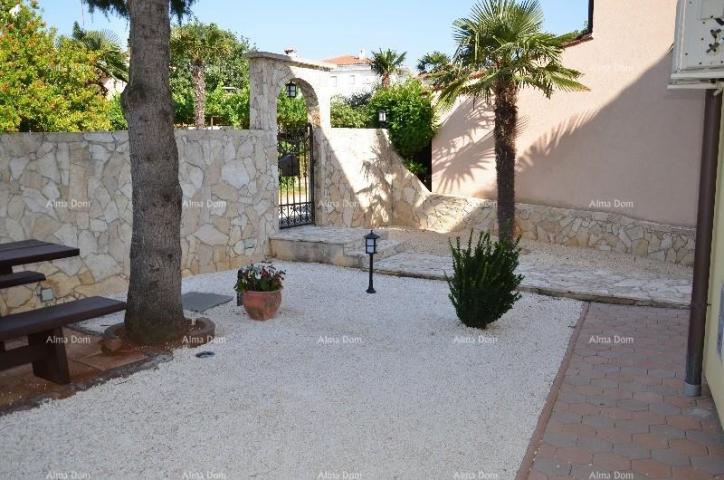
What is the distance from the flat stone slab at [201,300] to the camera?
704 centimetres

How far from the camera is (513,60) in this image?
31.5ft

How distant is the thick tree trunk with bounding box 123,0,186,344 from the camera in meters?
5.25

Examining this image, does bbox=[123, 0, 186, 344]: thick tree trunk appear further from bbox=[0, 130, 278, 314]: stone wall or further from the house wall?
the house wall

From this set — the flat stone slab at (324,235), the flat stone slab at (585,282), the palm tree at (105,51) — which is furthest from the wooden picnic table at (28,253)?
the palm tree at (105,51)

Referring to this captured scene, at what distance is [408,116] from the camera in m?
A: 12.9

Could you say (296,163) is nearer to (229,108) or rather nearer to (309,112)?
(309,112)

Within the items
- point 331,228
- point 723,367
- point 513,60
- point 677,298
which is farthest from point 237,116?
point 723,367

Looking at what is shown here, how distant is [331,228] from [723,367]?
7.71 meters

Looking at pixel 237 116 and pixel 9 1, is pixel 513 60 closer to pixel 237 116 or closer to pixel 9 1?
pixel 9 1

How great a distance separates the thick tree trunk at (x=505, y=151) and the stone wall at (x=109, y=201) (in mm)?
3961

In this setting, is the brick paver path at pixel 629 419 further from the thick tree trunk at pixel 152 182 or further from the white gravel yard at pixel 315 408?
the thick tree trunk at pixel 152 182

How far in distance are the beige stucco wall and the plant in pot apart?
6.77 meters

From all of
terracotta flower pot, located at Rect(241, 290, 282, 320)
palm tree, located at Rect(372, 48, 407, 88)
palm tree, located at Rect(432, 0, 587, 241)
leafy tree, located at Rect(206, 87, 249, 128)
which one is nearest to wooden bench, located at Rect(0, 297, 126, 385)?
terracotta flower pot, located at Rect(241, 290, 282, 320)

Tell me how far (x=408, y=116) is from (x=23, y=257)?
9.26 metres
